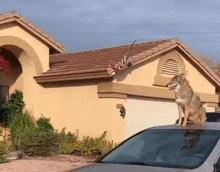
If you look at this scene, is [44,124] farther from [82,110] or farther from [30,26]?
[30,26]

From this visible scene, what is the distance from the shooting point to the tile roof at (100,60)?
52.0ft

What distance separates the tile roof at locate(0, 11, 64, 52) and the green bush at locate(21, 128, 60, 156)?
179 inches

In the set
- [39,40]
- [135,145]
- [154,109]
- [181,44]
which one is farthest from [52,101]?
[135,145]

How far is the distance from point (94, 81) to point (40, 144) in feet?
11.6

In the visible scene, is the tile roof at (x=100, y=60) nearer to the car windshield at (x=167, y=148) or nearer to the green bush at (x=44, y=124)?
the green bush at (x=44, y=124)

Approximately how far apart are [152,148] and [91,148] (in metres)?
9.00

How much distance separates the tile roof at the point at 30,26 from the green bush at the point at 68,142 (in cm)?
325

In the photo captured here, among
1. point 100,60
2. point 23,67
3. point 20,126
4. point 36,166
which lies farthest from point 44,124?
point 36,166

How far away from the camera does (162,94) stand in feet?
57.7

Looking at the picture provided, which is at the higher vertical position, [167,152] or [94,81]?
[94,81]

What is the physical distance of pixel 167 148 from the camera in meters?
6.43

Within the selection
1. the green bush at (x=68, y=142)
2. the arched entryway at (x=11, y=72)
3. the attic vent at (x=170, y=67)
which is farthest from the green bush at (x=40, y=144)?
the attic vent at (x=170, y=67)

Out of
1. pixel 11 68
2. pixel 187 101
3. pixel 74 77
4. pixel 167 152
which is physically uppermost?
pixel 11 68

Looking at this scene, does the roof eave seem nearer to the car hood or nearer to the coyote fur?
the coyote fur
